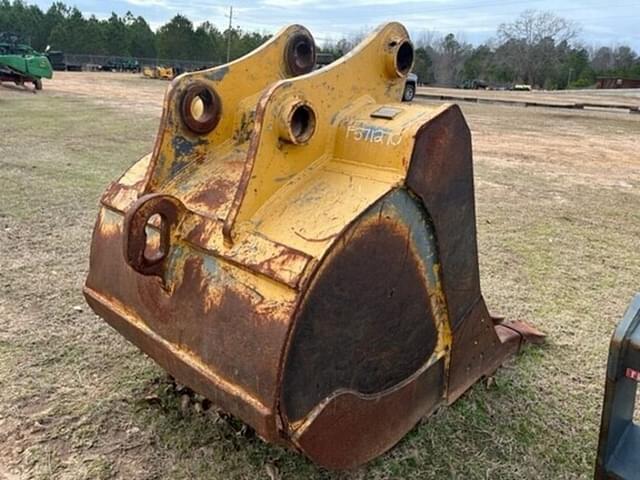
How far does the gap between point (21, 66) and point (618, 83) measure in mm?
46474

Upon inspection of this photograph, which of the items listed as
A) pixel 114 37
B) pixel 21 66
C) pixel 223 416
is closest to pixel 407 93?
pixel 223 416

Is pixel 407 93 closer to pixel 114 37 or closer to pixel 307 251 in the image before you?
pixel 307 251

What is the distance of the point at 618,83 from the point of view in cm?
4850

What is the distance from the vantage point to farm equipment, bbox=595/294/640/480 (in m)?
1.23

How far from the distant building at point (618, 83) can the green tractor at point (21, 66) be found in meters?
45.7

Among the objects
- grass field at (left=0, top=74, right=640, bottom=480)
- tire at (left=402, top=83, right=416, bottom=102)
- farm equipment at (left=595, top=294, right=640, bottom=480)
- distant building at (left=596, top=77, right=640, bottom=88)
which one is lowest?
grass field at (left=0, top=74, right=640, bottom=480)

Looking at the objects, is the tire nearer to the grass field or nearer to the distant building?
the grass field

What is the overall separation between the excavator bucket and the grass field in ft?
1.05

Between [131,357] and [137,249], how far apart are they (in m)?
1.08

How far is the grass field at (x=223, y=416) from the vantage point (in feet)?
6.17

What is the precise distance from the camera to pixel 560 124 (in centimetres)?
1535

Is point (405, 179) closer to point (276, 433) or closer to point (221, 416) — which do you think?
point (276, 433)

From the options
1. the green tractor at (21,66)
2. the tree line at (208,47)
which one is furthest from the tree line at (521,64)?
the green tractor at (21,66)

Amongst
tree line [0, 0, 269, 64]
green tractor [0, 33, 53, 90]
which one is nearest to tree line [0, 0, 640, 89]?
tree line [0, 0, 269, 64]
